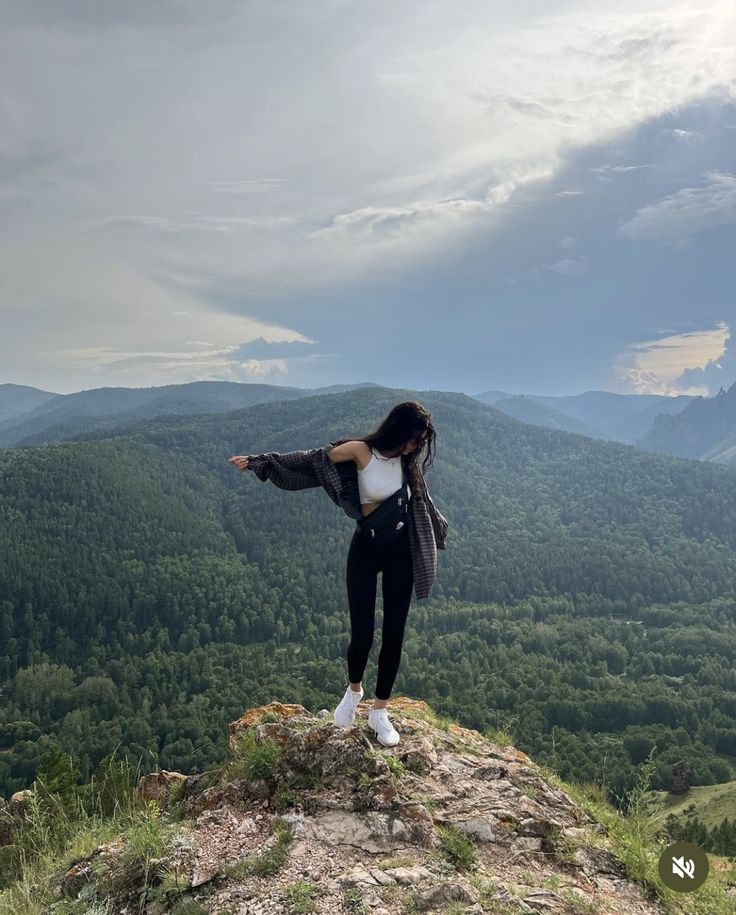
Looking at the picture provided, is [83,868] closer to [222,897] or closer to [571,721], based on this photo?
[222,897]

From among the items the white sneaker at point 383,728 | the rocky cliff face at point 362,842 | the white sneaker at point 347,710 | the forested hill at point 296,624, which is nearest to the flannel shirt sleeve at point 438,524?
the white sneaker at point 347,710

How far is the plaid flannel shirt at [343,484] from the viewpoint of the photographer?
5.56 meters

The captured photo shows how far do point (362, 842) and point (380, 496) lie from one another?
120 inches

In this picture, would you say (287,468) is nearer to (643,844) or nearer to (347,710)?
(347,710)

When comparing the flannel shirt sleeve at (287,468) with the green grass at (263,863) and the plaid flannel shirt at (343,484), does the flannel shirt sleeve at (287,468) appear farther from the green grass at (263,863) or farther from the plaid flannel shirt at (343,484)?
the green grass at (263,863)

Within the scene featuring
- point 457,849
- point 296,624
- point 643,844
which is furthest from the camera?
point 296,624

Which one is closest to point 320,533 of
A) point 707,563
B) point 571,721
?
point 571,721

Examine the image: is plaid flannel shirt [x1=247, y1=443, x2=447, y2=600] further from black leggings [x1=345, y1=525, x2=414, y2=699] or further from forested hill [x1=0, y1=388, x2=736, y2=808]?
forested hill [x1=0, y1=388, x2=736, y2=808]

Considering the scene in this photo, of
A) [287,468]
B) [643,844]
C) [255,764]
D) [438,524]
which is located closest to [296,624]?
[255,764]

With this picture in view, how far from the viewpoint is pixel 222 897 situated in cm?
393

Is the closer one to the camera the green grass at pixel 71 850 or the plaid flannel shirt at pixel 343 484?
the green grass at pixel 71 850

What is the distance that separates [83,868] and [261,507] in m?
192

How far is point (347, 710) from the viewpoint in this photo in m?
5.93

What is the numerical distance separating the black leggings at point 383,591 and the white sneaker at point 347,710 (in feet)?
0.66
